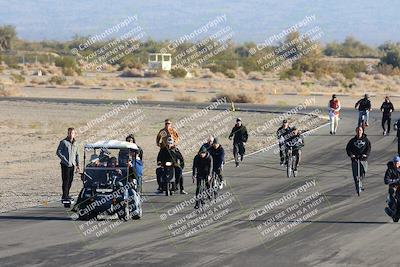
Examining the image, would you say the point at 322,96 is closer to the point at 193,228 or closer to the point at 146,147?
the point at 146,147

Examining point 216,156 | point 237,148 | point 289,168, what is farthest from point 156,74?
point 216,156

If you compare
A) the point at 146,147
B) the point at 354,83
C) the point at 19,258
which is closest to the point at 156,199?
the point at 19,258

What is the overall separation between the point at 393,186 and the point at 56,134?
26708mm

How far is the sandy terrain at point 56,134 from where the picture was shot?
27.2 m

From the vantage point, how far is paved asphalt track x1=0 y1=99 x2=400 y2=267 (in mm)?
16359

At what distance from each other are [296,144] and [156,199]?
6094 millimetres

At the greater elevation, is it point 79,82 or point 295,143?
point 79,82

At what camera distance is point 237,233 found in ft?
62.2

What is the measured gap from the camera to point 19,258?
1625 centimetres

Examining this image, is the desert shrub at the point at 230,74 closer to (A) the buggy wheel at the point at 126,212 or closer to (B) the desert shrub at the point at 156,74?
(B) the desert shrub at the point at 156,74

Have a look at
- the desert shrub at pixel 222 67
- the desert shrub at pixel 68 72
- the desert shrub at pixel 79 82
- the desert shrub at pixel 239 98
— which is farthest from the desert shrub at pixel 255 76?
the desert shrub at pixel 239 98

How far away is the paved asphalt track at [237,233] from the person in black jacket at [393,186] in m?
0.29

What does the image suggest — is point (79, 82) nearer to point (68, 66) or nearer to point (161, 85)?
point (161, 85)

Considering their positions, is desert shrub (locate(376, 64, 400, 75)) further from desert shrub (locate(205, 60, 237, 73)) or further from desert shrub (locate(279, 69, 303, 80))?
desert shrub (locate(205, 60, 237, 73))
